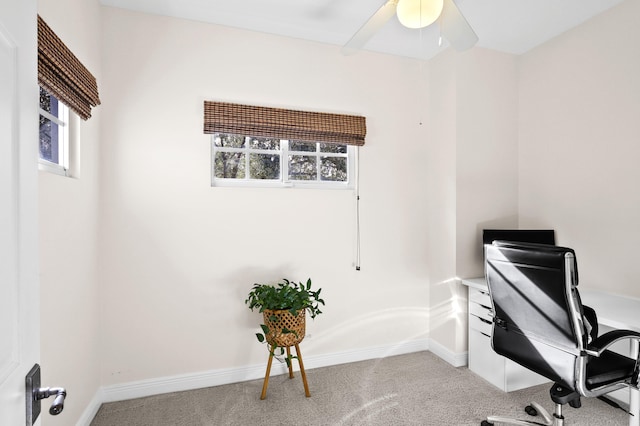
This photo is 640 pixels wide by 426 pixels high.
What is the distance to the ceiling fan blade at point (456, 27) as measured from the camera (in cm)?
172

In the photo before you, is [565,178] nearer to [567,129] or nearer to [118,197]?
[567,129]

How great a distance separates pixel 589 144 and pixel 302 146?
7.04 ft

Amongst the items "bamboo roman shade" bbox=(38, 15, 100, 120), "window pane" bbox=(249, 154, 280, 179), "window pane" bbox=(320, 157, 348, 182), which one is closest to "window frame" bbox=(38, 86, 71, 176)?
"bamboo roman shade" bbox=(38, 15, 100, 120)

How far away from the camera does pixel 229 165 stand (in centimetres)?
270

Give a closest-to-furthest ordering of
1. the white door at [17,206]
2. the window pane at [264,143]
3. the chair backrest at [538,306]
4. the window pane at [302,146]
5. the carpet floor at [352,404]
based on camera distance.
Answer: the white door at [17,206]
the chair backrest at [538,306]
the carpet floor at [352,404]
the window pane at [264,143]
the window pane at [302,146]

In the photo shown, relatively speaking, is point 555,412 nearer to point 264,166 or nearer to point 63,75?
point 264,166

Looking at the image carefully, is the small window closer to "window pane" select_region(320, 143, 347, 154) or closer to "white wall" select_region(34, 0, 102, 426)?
"white wall" select_region(34, 0, 102, 426)

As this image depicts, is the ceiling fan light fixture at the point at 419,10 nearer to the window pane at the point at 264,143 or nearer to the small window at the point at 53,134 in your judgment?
the window pane at the point at 264,143

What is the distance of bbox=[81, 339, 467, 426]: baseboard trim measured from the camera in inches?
92.8

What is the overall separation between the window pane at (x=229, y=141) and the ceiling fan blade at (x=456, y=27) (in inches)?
63.1

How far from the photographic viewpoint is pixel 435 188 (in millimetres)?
3129

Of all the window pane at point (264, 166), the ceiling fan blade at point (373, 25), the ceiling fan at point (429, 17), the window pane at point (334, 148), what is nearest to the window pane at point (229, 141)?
the window pane at point (264, 166)

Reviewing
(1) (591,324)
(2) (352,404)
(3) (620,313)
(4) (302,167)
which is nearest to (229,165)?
(4) (302,167)

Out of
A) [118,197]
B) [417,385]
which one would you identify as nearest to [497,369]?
[417,385]
